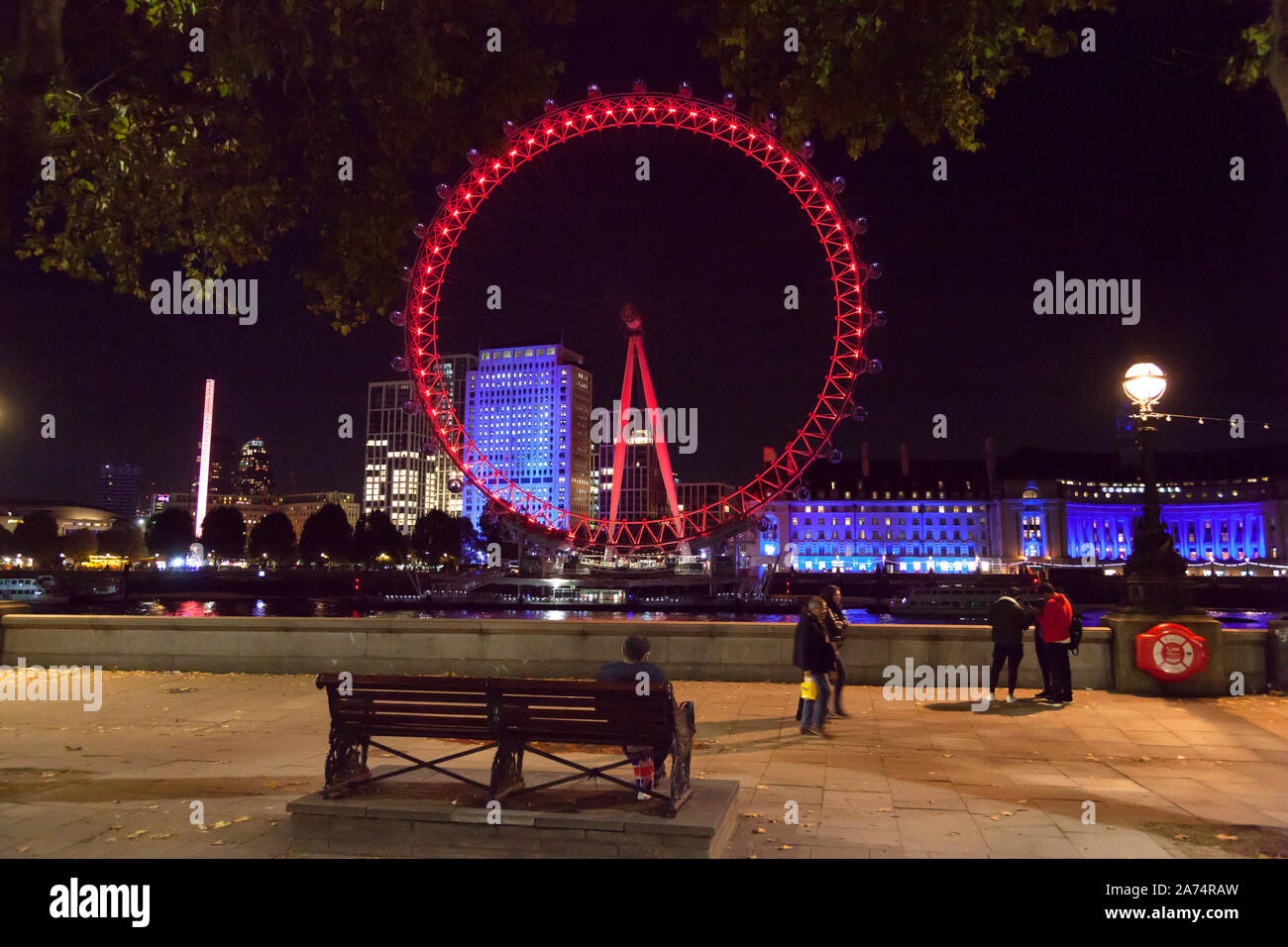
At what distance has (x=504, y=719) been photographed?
664 cm

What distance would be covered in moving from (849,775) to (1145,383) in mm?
9234

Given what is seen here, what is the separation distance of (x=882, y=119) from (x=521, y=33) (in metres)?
4.65

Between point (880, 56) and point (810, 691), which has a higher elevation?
point (880, 56)

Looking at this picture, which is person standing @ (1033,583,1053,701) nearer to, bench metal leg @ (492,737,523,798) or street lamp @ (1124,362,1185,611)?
street lamp @ (1124,362,1185,611)

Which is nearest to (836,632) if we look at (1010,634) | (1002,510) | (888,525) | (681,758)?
(1010,634)

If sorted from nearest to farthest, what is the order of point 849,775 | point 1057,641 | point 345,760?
point 345,760 < point 849,775 < point 1057,641

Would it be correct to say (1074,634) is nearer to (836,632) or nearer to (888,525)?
(836,632)


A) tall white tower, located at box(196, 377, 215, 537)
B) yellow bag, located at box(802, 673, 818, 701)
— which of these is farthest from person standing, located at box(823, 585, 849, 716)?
tall white tower, located at box(196, 377, 215, 537)

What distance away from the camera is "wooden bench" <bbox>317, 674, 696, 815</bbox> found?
641cm

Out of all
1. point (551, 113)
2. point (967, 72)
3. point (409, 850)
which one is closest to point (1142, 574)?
point (967, 72)

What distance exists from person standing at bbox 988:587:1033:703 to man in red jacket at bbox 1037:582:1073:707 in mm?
333

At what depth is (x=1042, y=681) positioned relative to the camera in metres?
14.4

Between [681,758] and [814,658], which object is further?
[814,658]
